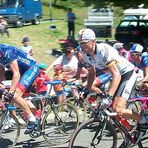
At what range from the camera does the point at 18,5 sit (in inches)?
1231

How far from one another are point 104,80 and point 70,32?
17.6 metres

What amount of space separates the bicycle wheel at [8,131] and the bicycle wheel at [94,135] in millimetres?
1197

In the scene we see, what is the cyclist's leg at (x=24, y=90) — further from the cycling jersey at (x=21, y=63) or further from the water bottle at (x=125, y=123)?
the water bottle at (x=125, y=123)

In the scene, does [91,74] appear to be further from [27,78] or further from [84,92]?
[84,92]

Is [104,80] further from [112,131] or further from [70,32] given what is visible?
[70,32]

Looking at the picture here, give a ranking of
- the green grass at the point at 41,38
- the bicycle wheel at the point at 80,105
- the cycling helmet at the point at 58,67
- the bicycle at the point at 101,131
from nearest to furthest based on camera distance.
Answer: the bicycle at the point at 101,131 < the bicycle wheel at the point at 80,105 < the cycling helmet at the point at 58,67 < the green grass at the point at 41,38

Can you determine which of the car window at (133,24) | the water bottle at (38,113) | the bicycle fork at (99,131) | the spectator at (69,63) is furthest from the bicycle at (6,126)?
the car window at (133,24)

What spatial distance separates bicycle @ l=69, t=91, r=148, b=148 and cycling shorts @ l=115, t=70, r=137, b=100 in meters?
0.25

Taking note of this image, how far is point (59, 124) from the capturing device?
765 centimetres

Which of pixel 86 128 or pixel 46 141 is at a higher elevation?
pixel 86 128

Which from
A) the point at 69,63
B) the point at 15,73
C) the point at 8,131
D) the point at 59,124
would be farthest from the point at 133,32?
the point at 15,73

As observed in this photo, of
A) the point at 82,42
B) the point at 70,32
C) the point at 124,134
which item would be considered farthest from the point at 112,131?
the point at 70,32

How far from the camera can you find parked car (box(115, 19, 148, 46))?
82.6ft

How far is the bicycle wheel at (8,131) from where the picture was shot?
22.4 ft
